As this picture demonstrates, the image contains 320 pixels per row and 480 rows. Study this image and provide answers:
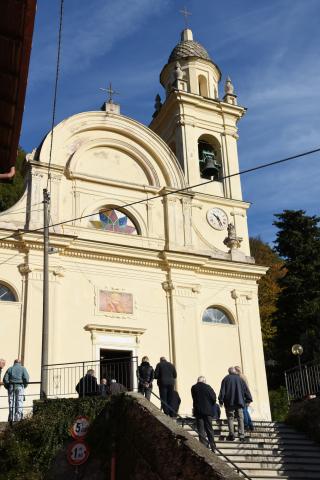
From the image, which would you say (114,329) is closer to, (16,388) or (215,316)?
(215,316)

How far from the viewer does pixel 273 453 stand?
12.4m

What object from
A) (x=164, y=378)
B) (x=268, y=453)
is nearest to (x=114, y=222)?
(x=164, y=378)

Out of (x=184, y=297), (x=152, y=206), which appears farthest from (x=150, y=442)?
(x=152, y=206)

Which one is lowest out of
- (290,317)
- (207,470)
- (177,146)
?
(207,470)

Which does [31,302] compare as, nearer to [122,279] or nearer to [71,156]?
[122,279]

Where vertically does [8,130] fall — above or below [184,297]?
below

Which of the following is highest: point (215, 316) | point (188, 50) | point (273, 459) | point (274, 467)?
point (188, 50)

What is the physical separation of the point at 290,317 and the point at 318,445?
16.5 meters

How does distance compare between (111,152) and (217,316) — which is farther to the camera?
(111,152)

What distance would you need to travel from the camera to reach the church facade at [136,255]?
18.9 metres

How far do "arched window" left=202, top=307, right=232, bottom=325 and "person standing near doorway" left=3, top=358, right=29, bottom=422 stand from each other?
8601 millimetres

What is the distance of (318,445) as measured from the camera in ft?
43.9

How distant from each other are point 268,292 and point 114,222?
19198mm

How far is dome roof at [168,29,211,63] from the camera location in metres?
26.9
